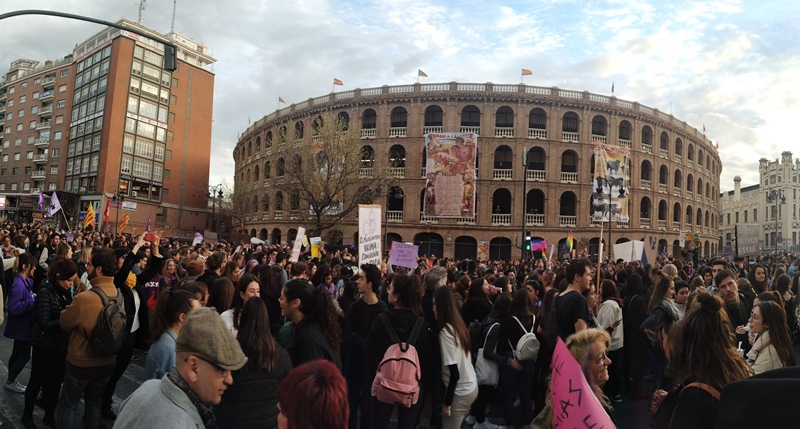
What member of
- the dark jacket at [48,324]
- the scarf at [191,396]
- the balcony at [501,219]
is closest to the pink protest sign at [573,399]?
the scarf at [191,396]

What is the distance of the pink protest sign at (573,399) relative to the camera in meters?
1.91

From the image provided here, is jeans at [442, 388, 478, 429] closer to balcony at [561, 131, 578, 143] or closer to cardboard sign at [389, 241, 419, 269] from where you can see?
cardboard sign at [389, 241, 419, 269]

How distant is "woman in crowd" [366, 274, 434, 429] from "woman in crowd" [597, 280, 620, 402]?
10.7ft

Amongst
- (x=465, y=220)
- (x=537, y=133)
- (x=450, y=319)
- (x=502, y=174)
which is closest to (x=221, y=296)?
(x=450, y=319)

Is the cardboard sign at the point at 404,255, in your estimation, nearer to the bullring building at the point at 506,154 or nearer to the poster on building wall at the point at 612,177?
the bullring building at the point at 506,154

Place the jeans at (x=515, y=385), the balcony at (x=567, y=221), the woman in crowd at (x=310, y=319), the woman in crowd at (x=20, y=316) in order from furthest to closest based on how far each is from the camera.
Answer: the balcony at (x=567, y=221) → the woman in crowd at (x=20, y=316) → the jeans at (x=515, y=385) → the woman in crowd at (x=310, y=319)

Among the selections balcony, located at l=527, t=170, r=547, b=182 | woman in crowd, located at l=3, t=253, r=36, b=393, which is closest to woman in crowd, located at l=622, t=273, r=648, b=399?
woman in crowd, located at l=3, t=253, r=36, b=393

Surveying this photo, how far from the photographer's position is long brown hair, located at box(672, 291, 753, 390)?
2.53 m

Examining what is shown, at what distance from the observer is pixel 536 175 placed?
122 ft

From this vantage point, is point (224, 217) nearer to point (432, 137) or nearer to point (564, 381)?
point (432, 137)

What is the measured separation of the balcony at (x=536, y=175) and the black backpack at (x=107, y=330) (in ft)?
115

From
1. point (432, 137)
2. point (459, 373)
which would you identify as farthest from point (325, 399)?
point (432, 137)

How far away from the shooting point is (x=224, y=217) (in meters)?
58.4

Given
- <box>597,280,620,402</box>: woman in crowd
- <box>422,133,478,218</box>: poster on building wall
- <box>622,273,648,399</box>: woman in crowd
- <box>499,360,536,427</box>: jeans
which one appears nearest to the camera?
<box>499,360,536,427</box>: jeans
